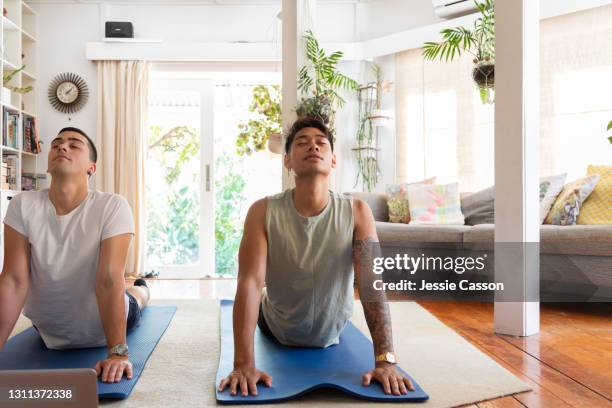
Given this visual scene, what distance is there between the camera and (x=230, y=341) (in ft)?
7.92

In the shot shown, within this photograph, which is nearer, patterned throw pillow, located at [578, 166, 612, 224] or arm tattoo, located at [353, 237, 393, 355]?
arm tattoo, located at [353, 237, 393, 355]

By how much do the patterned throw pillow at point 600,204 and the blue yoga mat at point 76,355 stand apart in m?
2.86

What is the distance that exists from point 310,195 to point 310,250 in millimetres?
201

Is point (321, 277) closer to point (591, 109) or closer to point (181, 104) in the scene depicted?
point (591, 109)

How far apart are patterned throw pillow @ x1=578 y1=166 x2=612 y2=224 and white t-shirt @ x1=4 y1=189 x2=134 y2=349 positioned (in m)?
3.05

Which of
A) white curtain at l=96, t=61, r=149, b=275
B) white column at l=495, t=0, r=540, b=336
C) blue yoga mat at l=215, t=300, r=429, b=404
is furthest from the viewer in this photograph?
white curtain at l=96, t=61, r=149, b=275

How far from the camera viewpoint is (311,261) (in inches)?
78.7

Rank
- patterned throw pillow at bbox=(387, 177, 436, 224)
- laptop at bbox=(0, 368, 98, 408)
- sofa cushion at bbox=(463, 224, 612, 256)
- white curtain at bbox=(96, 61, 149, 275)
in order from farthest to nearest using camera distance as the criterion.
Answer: white curtain at bbox=(96, 61, 149, 275) → patterned throw pillow at bbox=(387, 177, 436, 224) → sofa cushion at bbox=(463, 224, 612, 256) → laptop at bbox=(0, 368, 98, 408)

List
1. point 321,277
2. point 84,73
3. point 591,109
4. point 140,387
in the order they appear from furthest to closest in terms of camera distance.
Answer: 1. point 84,73
2. point 591,109
3. point 321,277
4. point 140,387

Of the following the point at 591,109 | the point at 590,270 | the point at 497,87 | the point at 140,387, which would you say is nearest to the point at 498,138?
the point at 497,87

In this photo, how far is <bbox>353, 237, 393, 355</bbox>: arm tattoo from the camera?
5.98ft

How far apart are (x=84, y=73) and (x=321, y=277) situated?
4.73m

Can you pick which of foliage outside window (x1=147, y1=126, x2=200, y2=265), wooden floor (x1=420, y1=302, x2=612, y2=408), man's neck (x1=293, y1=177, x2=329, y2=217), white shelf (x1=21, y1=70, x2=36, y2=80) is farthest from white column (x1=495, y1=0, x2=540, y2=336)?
white shelf (x1=21, y1=70, x2=36, y2=80)

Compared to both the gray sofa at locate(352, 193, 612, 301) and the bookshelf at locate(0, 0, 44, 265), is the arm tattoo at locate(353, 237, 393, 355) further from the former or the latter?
the bookshelf at locate(0, 0, 44, 265)
